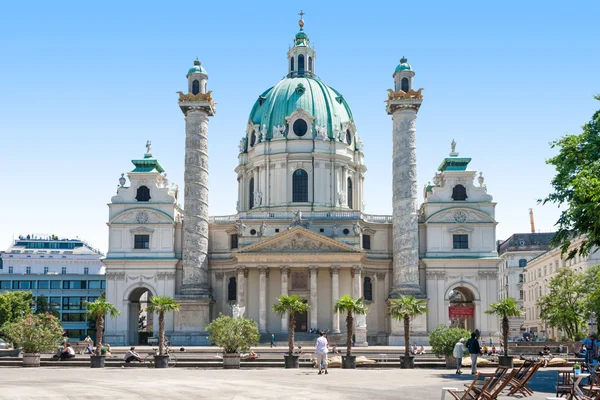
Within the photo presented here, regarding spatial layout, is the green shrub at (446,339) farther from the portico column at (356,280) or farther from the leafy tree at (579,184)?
the portico column at (356,280)

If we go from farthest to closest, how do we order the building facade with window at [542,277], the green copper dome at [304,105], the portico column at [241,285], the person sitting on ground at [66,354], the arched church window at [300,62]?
the arched church window at [300,62], the building facade with window at [542,277], the green copper dome at [304,105], the portico column at [241,285], the person sitting on ground at [66,354]

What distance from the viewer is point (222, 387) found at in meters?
27.1

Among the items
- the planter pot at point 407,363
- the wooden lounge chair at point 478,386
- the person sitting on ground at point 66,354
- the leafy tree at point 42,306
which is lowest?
the planter pot at point 407,363

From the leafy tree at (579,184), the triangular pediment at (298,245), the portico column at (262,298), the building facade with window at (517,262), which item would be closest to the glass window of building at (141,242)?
the triangular pediment at (298,245)

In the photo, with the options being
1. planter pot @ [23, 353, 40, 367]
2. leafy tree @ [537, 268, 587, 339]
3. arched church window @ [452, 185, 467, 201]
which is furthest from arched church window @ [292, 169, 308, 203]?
planter pot @ [23, 353, 40, 367]

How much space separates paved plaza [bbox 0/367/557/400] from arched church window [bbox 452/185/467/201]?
44.5m

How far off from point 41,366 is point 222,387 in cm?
1993

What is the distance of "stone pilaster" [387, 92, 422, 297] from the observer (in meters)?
75.3

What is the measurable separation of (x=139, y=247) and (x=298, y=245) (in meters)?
16.1

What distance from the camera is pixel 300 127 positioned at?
87.7 metres

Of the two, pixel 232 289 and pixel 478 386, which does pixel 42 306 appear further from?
pixel 478 386

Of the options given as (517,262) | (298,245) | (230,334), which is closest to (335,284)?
(298,245)

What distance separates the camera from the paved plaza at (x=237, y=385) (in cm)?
2422

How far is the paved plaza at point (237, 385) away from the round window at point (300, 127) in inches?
2065
